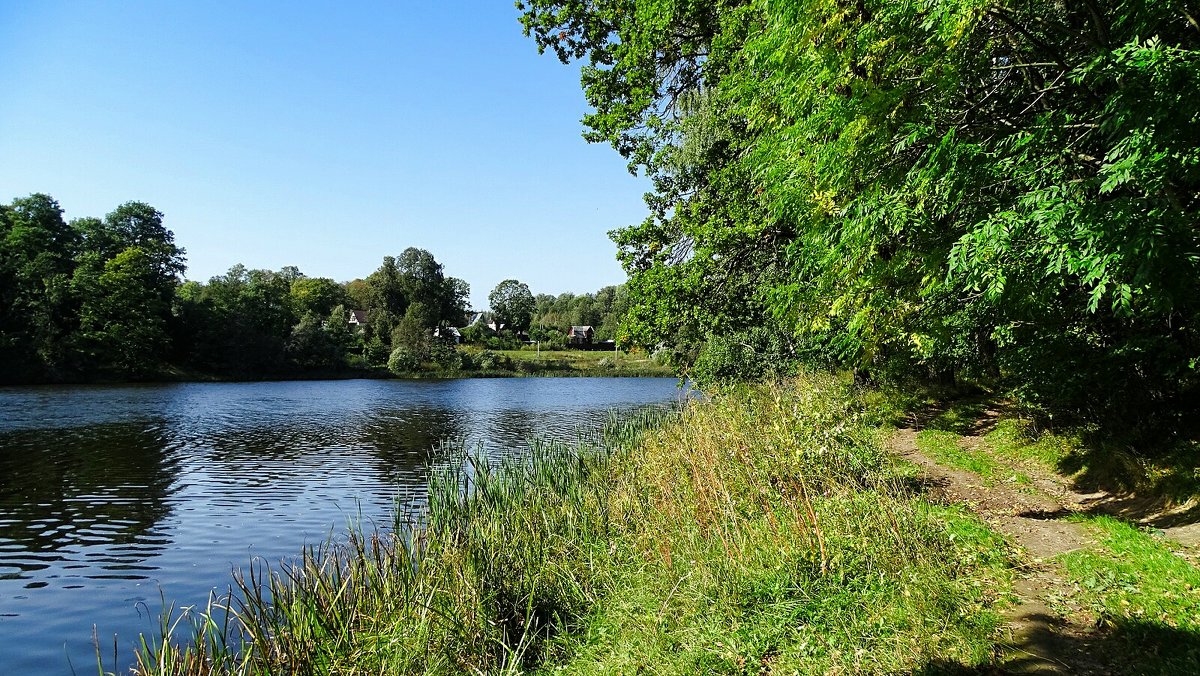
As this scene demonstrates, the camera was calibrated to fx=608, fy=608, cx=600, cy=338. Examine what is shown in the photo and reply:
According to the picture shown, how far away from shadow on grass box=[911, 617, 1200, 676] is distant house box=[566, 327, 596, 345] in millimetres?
115908

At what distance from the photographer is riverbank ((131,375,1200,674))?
4.54 m

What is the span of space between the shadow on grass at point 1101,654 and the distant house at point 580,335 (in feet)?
380

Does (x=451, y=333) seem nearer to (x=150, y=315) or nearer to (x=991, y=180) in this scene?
(x=150, y=315)

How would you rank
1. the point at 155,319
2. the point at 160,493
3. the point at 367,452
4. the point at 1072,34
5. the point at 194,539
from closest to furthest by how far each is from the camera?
the point at 1072,34, the point at 194,539, the point at 160,493, the point at 367,452, the point at 155,319

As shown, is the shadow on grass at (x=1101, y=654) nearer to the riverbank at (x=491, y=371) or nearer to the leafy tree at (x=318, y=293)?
the riverbank at (x=491, y=371)

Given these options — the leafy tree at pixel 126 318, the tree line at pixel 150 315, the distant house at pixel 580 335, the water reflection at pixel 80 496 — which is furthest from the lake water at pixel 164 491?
the distant house at pixel 580 335

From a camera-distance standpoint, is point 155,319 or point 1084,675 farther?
point 155,319

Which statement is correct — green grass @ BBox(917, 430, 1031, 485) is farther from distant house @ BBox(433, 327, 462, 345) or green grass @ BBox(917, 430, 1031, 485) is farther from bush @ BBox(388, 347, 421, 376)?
distant house @ BBox(433, 327, 462, 345)

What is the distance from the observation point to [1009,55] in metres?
9.02

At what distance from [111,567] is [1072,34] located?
16182 millimetres

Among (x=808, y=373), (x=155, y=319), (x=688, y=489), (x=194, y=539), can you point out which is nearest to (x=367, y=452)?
(x=194, y=539)

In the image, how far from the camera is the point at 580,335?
124 metres

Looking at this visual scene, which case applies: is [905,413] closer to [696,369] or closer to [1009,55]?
[696,369]

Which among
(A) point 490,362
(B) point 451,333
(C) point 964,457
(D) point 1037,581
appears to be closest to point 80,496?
(D) point 1037,581
